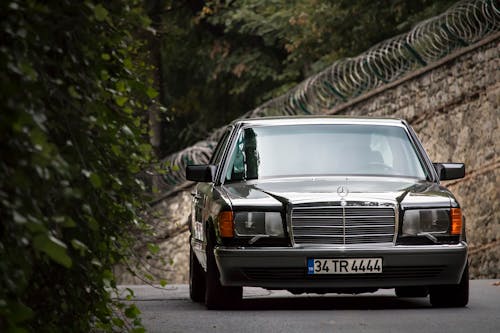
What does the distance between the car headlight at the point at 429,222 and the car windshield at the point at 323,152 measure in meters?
1.18

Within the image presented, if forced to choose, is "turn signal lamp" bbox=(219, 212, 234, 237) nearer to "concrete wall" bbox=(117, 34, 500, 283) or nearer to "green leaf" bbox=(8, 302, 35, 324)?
"green leaf" bbox=(8, 302, 35, 324)

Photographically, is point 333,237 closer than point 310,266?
No

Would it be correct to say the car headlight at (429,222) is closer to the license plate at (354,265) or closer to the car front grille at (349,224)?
the car front grille at (349,224)

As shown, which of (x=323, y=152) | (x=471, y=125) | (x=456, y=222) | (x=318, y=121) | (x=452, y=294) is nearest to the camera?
(x=456, y=222)

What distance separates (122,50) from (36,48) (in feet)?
5.40

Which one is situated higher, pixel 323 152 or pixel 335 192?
pixel 323 152

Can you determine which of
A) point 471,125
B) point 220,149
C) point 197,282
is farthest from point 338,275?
point 471,125

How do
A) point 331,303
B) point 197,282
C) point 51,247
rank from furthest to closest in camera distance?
1. point 197,282
2. point 331,303
3. point 51,247

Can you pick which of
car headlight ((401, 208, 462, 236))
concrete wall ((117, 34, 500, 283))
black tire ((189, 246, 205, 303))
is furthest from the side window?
concrete wall ((117, 34, 500, 283))

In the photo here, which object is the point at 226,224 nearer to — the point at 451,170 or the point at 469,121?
the point at 451,170

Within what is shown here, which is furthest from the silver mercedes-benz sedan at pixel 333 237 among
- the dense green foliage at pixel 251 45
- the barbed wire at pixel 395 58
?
the dense green foliage at pixel 251 45

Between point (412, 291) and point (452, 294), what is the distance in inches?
67.5

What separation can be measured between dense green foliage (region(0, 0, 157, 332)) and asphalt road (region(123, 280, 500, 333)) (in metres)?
1.93

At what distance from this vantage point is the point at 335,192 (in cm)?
1148
